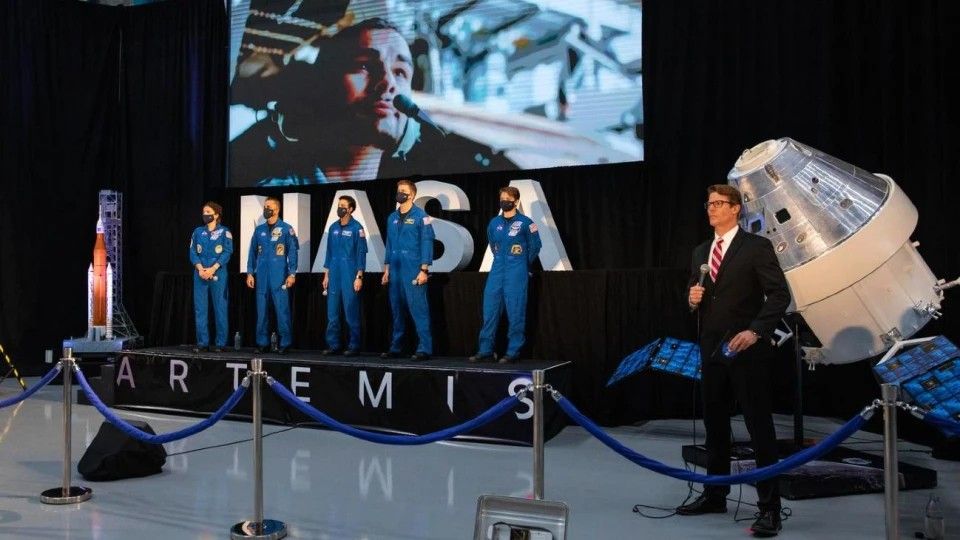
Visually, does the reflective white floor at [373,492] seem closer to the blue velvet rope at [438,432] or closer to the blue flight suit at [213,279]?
the blue velvet rope at [438,432]

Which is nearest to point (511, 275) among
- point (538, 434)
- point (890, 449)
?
point (538, 434)

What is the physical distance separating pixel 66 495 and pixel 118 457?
0.44 meters

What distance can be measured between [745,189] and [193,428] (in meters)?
3.24

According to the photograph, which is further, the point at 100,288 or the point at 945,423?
the point at 100,288

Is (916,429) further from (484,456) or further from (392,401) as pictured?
(392,401)

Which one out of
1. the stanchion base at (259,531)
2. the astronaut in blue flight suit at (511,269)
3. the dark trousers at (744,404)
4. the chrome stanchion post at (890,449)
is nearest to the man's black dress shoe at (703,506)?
the dark trousers at (744,404)

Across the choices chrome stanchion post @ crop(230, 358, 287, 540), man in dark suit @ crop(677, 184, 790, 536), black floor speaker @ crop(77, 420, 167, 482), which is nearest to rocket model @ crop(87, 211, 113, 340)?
black floor speaker @ crop(77, 420, 167, 482)

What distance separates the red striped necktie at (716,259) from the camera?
354cm

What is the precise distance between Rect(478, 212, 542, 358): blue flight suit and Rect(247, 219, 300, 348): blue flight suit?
2098 millimetres

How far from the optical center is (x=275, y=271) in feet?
24.7

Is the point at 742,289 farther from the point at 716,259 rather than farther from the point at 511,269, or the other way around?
the point at 511,269

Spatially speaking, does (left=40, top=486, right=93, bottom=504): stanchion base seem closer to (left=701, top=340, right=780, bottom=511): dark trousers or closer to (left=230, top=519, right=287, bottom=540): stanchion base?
(left=230, top=519, right=287, bottom=540): stanchion base

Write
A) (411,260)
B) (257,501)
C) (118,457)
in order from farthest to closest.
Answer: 1. (411,260)
2. (118,457)
3. (257,501)

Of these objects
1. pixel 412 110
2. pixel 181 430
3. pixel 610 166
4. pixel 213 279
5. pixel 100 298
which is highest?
pixel 412 110
